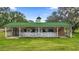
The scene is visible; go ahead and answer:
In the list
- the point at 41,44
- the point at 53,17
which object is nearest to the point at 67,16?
the point at 53,17

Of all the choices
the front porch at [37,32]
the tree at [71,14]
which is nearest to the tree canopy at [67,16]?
the tree at [71,14]

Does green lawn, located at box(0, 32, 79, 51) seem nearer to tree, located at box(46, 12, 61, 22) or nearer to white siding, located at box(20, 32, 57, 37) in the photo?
white siding, located at box(20, 32, 57, 37)

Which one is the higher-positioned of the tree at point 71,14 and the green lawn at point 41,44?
the tree at point 71,14

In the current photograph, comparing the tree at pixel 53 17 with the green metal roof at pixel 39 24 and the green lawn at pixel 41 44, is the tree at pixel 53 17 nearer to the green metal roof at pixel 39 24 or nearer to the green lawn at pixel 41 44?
the green metal roof at pixel 39 24

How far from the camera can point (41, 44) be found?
465 inches

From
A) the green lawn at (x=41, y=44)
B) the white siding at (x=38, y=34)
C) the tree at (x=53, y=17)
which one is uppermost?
the tree at (x=53, y=17)

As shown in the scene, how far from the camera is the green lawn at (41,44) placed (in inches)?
465

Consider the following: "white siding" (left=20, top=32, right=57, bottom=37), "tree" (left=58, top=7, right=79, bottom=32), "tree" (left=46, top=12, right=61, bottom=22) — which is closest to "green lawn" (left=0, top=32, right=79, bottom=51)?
"white siding" (left=20, top=32, right=57, bottom=37)

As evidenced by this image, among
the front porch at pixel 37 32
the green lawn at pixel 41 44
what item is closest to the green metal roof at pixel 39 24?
the front porch at pixel 37 32

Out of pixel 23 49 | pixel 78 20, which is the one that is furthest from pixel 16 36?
pixel 78 20

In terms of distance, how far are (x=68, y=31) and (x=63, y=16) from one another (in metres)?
0.26

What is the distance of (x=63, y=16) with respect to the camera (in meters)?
11.9

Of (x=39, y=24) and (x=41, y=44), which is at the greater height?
(x=39, y=24)

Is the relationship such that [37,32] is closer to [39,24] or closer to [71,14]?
[39,24]
